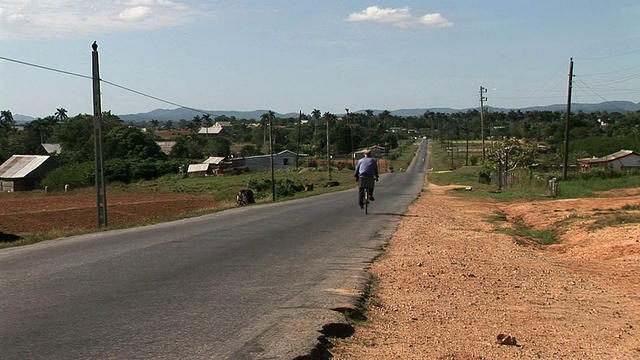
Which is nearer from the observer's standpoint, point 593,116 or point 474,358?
point 474,358

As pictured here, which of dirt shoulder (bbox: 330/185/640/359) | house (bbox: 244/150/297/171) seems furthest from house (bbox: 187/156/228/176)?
dirt shoulder (bbox: 330/185/640/359)

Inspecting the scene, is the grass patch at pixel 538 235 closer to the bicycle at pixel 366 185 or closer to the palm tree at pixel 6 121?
the bicycle at pixel 366 185

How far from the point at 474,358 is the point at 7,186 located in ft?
287

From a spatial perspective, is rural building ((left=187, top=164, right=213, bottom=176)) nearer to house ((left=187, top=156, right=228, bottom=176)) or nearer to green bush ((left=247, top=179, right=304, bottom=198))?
house ((left=187, top=156, right=228, bottom=176))

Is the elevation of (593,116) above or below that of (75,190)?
above

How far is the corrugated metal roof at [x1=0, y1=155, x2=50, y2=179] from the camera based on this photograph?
83.0 meters

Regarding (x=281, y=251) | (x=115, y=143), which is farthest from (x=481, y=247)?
(x=115, y=143)

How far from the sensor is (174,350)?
17.6 feet

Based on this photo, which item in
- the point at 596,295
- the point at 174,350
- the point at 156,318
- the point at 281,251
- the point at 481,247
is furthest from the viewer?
the point at 481,247

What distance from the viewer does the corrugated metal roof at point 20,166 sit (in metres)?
83.0

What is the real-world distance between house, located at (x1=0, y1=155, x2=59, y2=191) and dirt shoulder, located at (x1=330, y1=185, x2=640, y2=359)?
258 feet

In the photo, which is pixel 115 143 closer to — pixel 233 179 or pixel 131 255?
pixel 233 179

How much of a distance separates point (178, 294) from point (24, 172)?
8385cm

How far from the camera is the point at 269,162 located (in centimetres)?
10988
